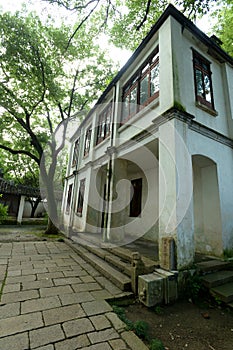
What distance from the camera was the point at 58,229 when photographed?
34.3 feet

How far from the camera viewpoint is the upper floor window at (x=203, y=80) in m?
5.23

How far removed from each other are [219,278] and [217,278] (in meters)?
0.04

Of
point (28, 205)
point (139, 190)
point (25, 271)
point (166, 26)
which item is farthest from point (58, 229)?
point (28, 205)

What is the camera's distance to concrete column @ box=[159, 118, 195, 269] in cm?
346

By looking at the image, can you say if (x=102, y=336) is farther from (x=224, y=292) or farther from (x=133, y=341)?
(x=224, y=292)

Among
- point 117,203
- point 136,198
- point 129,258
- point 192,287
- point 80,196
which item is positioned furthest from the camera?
point 80,196

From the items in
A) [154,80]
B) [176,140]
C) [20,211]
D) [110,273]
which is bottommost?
[110,273]

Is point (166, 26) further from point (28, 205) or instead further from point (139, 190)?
point (28, 205)

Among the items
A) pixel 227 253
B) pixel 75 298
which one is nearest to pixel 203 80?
pixel 227 253

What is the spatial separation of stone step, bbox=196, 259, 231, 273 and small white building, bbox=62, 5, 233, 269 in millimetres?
366

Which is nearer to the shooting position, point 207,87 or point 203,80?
point 203,80

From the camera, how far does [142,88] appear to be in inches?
242

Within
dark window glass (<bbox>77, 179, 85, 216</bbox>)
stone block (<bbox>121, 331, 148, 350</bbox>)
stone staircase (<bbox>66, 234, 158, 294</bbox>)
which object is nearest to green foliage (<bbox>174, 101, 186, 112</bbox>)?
stone staircase (<bbox>66, 234, 158, 294</bbox>)

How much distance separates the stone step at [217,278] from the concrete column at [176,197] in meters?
0.44
